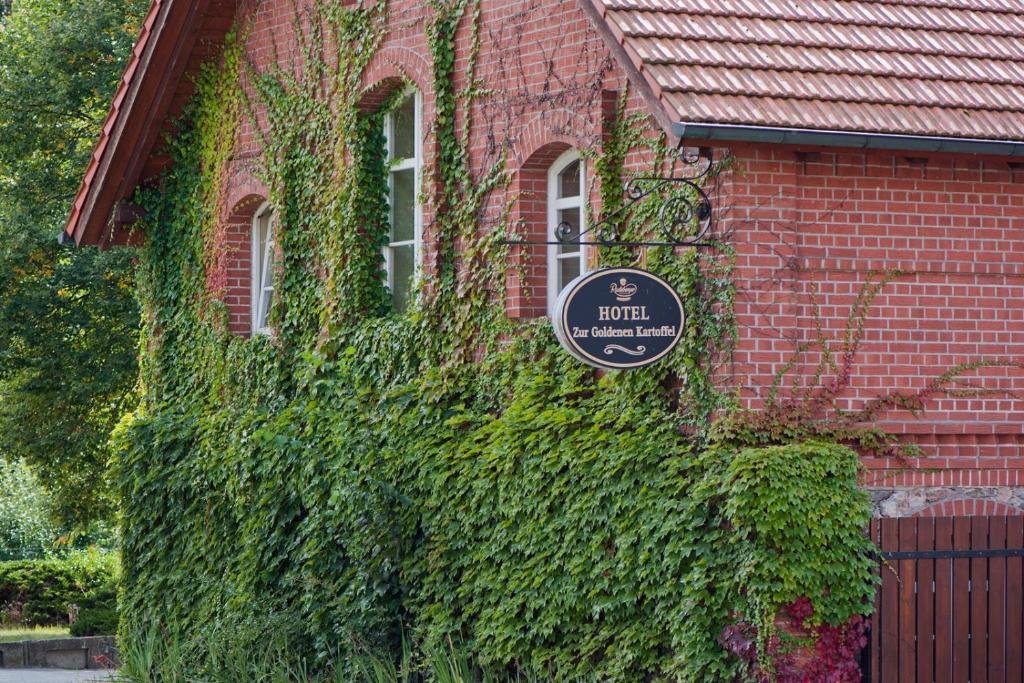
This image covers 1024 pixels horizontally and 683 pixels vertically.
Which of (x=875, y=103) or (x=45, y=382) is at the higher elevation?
(x=875, y=103)

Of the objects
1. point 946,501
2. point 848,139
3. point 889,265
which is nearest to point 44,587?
point 946,501

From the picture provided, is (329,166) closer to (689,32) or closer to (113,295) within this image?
(689,32)

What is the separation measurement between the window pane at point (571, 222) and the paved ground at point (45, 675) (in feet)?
27.0

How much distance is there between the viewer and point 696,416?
10.2m

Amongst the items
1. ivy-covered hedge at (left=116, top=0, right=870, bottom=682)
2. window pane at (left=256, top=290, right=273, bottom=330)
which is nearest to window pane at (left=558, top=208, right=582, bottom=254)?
ivy-covered hedge at (left=116, top=0, right=870, bottom=682)

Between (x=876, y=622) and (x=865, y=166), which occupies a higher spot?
(x=865, y=166)

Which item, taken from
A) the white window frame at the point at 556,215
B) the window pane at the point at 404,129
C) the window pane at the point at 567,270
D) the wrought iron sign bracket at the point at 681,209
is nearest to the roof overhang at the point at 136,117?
the window pane at the point at 404,129

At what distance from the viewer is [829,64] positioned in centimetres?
1034

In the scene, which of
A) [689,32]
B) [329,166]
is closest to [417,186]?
[329,166]

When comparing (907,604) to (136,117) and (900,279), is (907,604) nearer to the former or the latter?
(900,279)

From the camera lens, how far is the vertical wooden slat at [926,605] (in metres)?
9.96

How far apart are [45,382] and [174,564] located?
10.2m

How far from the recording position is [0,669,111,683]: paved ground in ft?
60.0

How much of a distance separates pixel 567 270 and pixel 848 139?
285 centimetres
